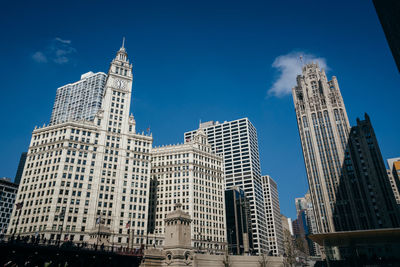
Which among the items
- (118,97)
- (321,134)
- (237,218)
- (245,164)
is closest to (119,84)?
(118,97)

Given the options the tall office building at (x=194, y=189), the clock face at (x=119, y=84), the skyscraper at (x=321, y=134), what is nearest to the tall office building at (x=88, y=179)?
the clock face at (x=119, y=84)

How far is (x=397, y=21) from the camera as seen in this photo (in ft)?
129

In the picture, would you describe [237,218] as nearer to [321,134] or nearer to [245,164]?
[245,164]

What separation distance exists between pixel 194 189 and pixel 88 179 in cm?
4195

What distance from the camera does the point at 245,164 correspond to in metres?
183

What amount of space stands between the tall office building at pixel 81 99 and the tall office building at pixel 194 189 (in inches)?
2660

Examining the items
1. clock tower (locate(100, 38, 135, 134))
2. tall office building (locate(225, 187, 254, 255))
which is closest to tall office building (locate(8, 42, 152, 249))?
clock tower (locate(100, 38, 135, 134))

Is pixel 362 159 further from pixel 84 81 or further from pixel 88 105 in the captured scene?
pixel 84 81

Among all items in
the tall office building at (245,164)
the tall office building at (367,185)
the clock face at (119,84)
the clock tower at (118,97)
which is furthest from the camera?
the tall office building at (245,164)

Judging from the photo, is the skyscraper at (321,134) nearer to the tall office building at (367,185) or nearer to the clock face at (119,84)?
the tall office building at (367,185)

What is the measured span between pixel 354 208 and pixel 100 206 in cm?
9750

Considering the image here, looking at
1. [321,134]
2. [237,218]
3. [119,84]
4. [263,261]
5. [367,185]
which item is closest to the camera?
[263,261]

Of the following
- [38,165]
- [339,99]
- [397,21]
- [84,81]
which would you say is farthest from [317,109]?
[84,81]

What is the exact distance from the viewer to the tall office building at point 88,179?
3735 inches
